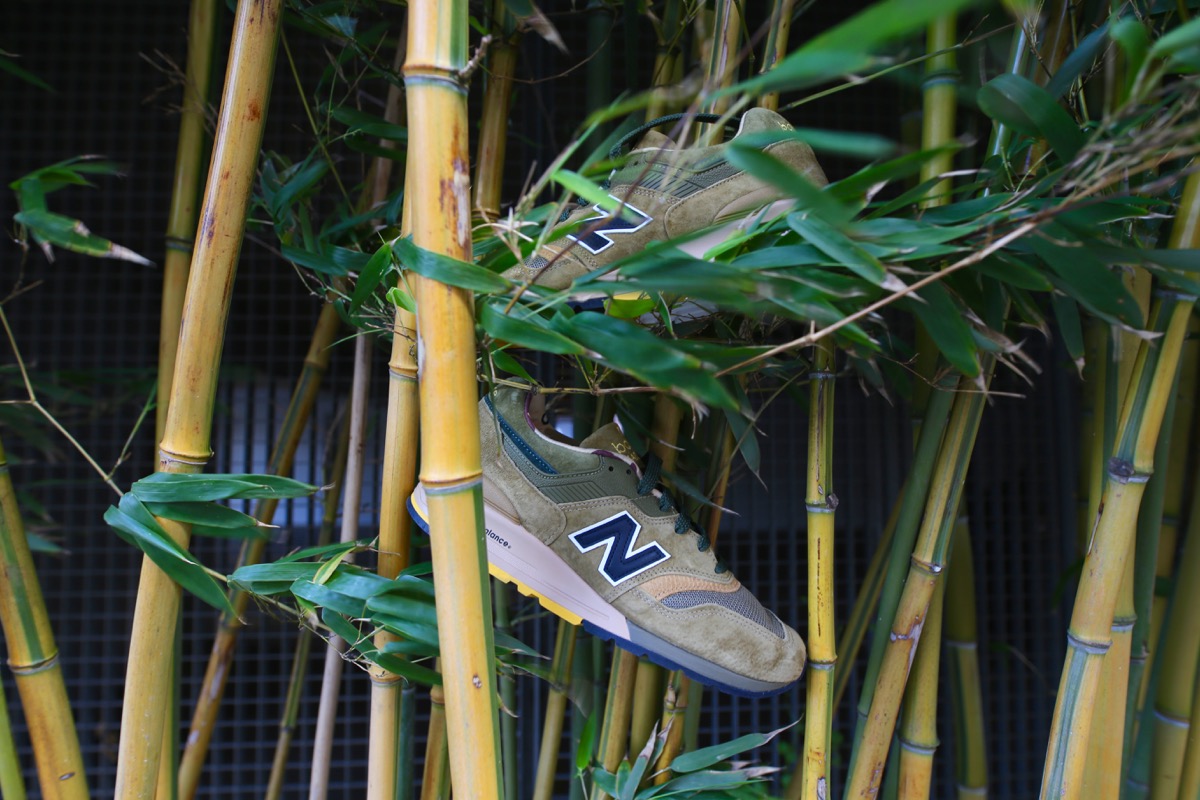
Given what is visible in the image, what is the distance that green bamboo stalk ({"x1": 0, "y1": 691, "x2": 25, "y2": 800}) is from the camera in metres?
0.61

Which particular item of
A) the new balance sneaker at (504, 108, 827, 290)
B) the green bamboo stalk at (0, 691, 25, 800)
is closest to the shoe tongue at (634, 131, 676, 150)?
the new balance sneaker at (504, 108, 827, 290)

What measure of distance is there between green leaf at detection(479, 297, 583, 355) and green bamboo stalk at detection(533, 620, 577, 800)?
360 mm

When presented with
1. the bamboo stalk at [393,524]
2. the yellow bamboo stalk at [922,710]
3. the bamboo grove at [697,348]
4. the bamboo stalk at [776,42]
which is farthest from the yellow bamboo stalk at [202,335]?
the yellow bamboo stalk at [922,710]

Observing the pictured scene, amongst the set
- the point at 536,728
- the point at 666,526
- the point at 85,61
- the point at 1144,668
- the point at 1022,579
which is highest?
the point at 85,61

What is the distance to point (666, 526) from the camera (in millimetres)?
576

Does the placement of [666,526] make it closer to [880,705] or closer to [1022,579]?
[880,705]

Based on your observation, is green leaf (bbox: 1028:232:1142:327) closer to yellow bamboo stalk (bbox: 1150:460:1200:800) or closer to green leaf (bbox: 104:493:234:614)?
yellow bamboo stalk (bbox: 1150:460:1200:800)

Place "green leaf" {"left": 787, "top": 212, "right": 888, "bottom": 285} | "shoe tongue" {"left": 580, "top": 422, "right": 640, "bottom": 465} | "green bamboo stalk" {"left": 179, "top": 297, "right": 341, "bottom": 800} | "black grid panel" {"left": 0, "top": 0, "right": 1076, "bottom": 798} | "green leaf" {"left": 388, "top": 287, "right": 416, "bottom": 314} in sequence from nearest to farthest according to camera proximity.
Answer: "green leaf" {"left": 787, "top": 212, "right": 888, "bottom": 285} → "green leaf" {"left": 388, "top": 287, "right": 416, "bottom": 314} → "shoe tongue" {"left": 580, "top": 422, "right": 640, "bottom": 465} → "green bamboo stalk" {"left": 179, "top": 297, "right": 341, "bottom": 800} → "black grid panel" {"left": 0, "top": 0, "right": 1076, "bottom": 798}

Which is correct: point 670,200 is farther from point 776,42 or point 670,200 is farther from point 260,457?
point 260,457

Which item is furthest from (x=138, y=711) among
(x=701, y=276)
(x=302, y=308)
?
(x=302, y=308)

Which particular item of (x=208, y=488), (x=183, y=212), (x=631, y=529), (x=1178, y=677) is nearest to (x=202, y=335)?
(x=208, y=488)

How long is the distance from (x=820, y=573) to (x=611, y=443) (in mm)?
171

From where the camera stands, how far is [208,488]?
0.51 metres

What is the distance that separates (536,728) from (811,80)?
103 cm
